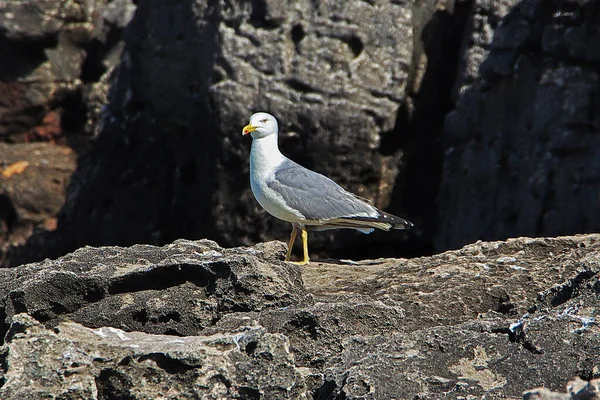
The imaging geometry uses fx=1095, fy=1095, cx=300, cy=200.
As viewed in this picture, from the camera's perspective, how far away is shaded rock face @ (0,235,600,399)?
400cm

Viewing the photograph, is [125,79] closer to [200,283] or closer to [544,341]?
[200,283]

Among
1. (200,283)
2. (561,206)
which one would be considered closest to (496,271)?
A: (200,283)

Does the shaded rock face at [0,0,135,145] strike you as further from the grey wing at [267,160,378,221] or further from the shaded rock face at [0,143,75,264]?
the grey wing at [267,160,378,221]

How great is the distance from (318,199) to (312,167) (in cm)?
337

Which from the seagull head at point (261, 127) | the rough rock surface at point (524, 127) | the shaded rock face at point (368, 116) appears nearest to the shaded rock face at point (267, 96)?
the shaded rock face at point (368, 116)

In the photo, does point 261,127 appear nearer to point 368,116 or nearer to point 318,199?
point 318,199

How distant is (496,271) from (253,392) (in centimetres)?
218

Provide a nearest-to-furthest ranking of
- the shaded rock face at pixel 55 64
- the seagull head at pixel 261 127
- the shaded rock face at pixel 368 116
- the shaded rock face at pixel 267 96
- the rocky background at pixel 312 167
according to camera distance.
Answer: the rocky background at pixel 312 167
the seagull head at pixel 261 127
the shaded rock face at pixel 368 116
the shaded rock face at pixel 267 96
the shaded rock face at pixel 55 64

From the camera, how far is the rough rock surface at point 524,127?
31.1 ft

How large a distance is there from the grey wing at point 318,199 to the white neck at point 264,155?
0.33 meters

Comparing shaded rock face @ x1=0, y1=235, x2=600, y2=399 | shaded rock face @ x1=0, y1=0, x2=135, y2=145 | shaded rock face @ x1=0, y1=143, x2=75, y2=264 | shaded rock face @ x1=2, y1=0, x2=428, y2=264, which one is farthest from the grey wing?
shaded rock face @ x1=0, y1=0, x2=135, y2=145

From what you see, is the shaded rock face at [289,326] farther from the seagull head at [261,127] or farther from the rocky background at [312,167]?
the seagull head at [261,127]

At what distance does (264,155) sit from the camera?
7984mm

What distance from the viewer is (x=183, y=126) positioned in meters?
11.6
